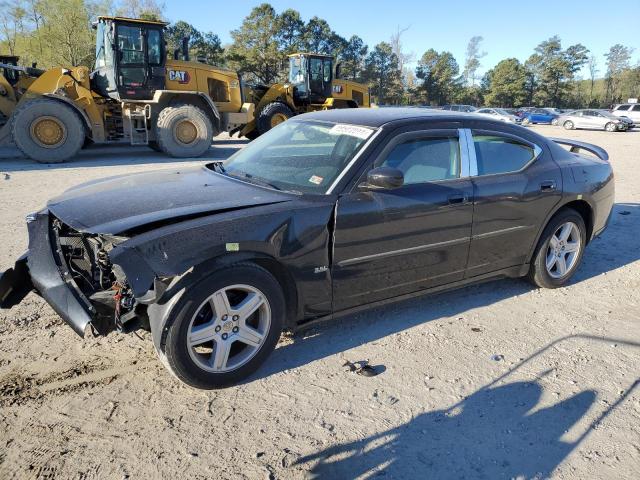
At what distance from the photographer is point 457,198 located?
3721 millimetres

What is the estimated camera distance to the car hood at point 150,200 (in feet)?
9.23

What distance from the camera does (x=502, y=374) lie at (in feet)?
10.5

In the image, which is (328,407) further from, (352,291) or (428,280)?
(428,280)

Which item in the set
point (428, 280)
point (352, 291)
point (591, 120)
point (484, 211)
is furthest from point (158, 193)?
point (591, 120)

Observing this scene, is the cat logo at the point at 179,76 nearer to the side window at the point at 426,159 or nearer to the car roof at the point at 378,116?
the car roof at the point at 378,116

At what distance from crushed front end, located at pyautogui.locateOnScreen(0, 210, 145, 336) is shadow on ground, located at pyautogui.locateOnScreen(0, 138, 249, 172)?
887cm

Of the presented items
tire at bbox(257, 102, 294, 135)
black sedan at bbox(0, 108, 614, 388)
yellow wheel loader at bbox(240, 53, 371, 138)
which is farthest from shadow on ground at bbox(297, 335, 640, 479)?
yellow wheel loader at bbox(240, 53, 371, 138)

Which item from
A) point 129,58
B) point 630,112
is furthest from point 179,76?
point 630,112

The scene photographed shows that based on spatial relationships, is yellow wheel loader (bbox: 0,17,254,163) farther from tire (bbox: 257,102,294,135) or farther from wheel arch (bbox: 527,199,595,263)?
wheel arch (bbox: 527,199,595,263)

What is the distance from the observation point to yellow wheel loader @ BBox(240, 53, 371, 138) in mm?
17297

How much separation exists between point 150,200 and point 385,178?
1.50m

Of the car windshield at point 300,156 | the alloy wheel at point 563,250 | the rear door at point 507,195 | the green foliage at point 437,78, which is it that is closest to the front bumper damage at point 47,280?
the car windshield at point 300,156

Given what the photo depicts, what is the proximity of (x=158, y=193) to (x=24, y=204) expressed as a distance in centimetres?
512

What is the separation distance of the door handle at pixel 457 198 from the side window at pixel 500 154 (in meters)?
0.34
